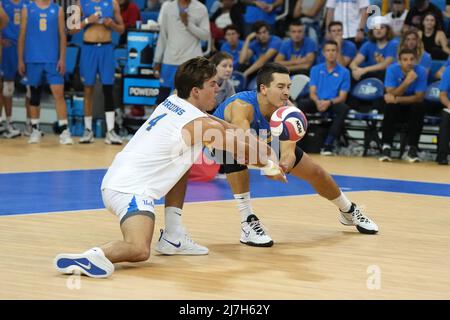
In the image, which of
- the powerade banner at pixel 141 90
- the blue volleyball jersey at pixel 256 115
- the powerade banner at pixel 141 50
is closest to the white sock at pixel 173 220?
the blue volleyball jersey at pixel 256 115

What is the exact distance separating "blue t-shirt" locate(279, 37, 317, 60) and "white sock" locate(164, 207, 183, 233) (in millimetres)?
9473

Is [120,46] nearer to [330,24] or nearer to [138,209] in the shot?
[330,24]

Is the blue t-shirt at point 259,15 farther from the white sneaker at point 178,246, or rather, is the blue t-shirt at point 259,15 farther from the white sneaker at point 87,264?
the white sneaker at point 87,264

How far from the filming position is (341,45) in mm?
15523

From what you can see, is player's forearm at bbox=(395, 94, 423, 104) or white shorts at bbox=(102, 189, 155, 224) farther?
player's forearm at bbox=(395, 94, 423, 104)

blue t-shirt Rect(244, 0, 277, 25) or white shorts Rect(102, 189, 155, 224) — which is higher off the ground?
blue t-shirt Rect(244, 0, 277, 25)

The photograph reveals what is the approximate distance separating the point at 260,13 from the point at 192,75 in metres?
10.9

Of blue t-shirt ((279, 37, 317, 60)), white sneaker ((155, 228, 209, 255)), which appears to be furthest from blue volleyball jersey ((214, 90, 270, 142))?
blue t-shirt ((279, 37, 317, 60))

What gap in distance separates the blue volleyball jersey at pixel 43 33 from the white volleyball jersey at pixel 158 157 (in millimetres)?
9120

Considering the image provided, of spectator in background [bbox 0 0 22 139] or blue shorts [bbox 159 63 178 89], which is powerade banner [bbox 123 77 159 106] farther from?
spectator in background [bbox 0 0 22 139]

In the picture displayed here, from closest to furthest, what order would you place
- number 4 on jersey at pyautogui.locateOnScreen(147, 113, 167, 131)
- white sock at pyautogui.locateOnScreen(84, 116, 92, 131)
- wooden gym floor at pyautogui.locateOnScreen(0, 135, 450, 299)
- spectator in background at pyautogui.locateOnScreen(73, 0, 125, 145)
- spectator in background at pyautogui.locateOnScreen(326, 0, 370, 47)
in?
1. wooden gym floor at pyautogui.locateOnScreen(0, 135, 450, 299)
2. number 4 on jersey at pyautogui.locateOnScreen(147, 113, 167, 131)
3. spectator in background at pyautogui.locateOnScreen(73, 0, 125, 145)
4. white sock at pyautogui.locateOnScreen(84, 116, 92, 131)
5. spectator in background at pyautogui.locateOnScreen(326, 0, 370, 47)

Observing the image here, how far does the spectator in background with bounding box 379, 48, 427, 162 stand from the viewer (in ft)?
46.2

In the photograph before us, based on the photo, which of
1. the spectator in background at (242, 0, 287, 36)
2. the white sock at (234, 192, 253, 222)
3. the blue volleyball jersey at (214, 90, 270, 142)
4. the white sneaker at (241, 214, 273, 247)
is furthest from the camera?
the spectator in background at (242, 0, 287, 36)

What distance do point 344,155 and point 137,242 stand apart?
30.7 feet
